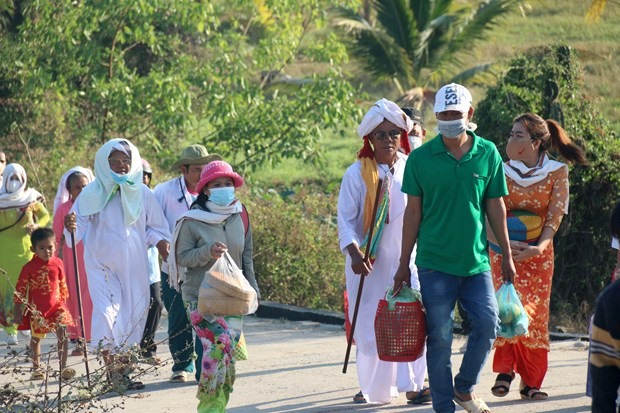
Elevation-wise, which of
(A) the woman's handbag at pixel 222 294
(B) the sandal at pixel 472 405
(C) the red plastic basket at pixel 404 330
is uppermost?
(A) the woman's handbag at pixel 222 294

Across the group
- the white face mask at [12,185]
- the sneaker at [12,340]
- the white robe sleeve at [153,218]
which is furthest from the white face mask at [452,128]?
the sneaker at [12,340]

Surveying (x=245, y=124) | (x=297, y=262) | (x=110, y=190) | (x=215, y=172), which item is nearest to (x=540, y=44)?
(x=245, y=124)

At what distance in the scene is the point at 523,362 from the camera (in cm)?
807

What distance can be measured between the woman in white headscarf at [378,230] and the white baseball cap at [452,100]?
3.11ft

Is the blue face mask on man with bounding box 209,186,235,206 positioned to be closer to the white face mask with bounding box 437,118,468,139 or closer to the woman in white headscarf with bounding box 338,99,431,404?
the woman in white headscarf with bounding box 338,99,431,404

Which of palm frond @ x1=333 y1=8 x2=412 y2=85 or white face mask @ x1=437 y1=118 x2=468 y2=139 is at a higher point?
palm frond @ x1=333 y1=8 x2=412 y2=85

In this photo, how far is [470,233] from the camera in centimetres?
702

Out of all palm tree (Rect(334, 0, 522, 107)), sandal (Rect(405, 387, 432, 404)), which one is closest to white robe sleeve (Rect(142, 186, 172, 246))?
sandal (Rect(405, 387, 432, 404))

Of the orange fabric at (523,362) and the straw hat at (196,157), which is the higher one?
the straw hat at (196,157)

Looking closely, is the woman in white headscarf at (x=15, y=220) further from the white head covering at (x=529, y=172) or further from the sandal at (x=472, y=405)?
the sandal at (x=472, y=405)

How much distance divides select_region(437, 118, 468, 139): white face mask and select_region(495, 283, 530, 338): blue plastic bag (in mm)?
1056

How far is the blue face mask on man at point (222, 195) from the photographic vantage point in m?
7.82

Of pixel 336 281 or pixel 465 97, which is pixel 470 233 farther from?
pixel 336 281

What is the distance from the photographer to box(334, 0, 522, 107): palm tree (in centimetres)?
2762
